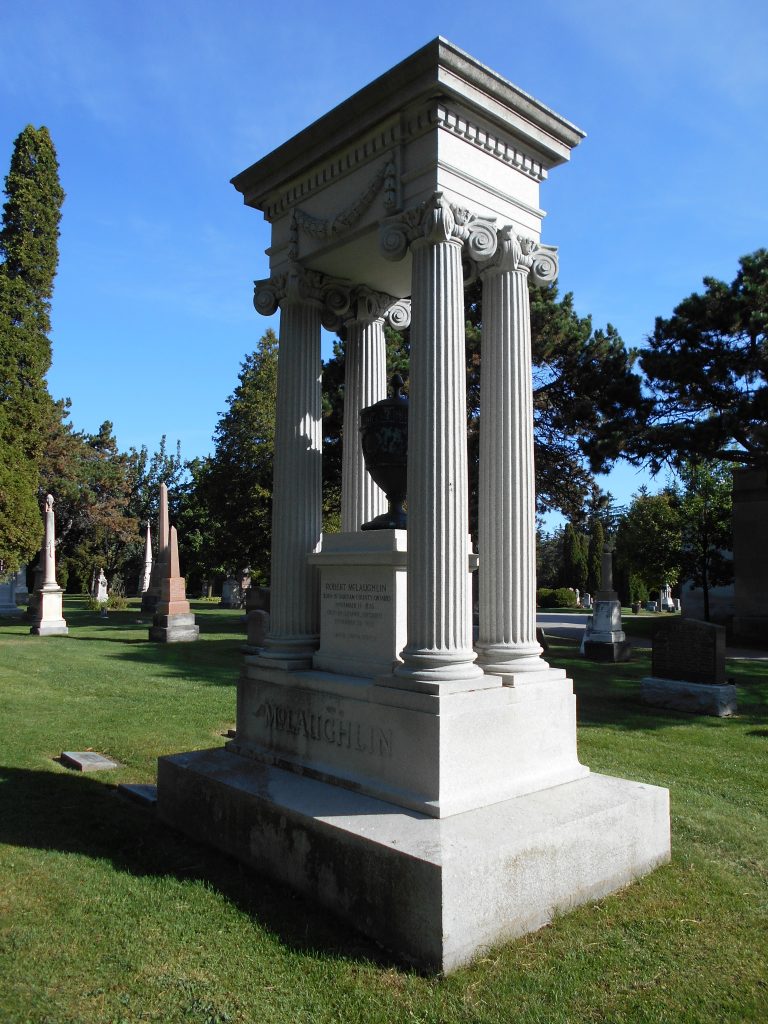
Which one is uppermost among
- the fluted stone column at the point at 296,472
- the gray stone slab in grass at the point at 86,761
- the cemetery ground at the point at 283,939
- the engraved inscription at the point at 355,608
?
the fluted stone column at the point at 296,472

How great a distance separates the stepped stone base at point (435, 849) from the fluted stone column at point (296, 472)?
1153mm

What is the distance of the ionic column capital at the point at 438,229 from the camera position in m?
4.93

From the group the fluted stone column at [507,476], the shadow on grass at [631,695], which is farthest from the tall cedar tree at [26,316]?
the fluted stone column at [507,476]

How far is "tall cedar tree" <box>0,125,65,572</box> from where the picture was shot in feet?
79.8

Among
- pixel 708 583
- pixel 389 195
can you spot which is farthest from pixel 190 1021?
pixel 708 583

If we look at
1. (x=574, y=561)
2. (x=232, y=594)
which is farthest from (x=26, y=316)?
(x=574, y=561)

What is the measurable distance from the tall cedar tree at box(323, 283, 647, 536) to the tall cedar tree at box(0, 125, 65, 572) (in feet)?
33.6

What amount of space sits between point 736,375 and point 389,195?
1406cm

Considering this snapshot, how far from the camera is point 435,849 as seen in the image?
12.2 ft

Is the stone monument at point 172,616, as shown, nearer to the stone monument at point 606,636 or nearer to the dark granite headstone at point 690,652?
the stone monument at point 606,636

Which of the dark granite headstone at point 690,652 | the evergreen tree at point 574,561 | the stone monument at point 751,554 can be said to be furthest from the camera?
the evergreen tree at point 574,561

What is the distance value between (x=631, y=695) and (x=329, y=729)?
8.75 metres

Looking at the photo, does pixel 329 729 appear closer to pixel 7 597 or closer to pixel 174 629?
pixel 174 629

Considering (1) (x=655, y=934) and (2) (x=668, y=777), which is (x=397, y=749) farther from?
(2) (x=668, y=777)
